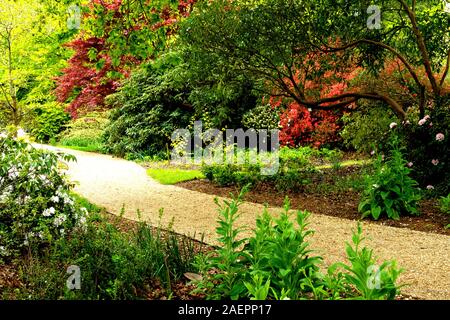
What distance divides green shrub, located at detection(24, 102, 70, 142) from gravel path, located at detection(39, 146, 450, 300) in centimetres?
1344

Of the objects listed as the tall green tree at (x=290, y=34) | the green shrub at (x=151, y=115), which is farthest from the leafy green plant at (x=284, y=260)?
the green shrub at (x=151, y=115)

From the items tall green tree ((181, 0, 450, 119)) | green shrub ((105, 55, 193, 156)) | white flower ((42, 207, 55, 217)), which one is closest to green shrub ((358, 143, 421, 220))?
tall green tree ((181, 0, 450, 119))

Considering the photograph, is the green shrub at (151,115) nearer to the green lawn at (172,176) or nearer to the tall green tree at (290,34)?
the green lawn at (172,176)

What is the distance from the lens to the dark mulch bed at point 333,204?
6375 millimetres

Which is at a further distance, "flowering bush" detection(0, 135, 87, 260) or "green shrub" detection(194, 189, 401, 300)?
"flowering bush" detection(0, 135, 87, 260)

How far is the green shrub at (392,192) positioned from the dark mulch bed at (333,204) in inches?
5.0

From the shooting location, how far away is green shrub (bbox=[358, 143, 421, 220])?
21.3ft

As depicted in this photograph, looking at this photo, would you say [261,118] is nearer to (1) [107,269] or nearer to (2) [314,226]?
(2) [314,226]

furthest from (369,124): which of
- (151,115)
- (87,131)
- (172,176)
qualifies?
(87,131)

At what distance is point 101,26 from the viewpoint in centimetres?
812

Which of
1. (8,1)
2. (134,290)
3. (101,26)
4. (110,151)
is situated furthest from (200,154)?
(8,1)

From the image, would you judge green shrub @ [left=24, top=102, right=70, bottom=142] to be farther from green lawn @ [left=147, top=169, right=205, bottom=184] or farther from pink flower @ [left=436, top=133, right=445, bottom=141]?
pink flower @ [left=436, top=133, right=445, bottom=141]

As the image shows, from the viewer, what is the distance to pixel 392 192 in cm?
662
